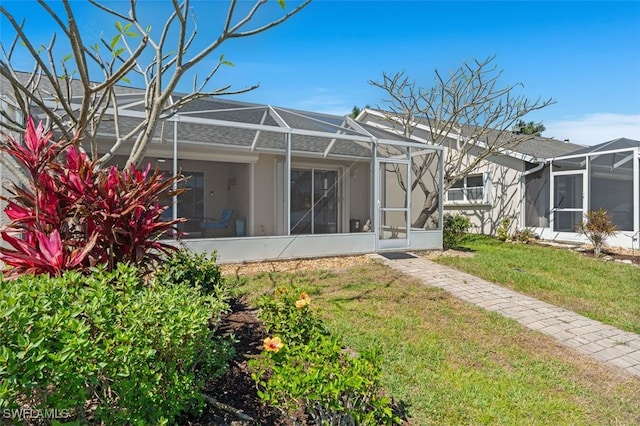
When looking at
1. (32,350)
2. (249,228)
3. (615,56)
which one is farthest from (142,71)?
(615,56)

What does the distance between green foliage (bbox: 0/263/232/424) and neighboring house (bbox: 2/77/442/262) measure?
632 cm

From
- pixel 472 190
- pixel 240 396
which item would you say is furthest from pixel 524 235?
pixel 240 396

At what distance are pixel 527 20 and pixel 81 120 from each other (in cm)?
1296

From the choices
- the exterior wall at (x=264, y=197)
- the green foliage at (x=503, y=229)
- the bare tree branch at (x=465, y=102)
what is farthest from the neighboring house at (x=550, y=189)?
the exterior wall at (x=264, y=197)

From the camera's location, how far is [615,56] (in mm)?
12391

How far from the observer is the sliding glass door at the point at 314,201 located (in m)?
10.6

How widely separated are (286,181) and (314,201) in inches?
49.8

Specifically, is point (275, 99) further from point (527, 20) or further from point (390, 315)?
point (390, 315)

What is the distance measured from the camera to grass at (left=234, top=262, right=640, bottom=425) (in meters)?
3.17

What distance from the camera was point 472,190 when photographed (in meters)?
16.8

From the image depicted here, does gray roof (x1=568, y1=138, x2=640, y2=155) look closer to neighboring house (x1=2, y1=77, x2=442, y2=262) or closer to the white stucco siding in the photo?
the white stucco siding

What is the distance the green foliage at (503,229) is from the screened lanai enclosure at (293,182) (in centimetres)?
404

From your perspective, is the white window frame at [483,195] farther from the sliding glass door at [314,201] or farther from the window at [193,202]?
the window at [193,202]

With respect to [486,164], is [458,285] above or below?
below
